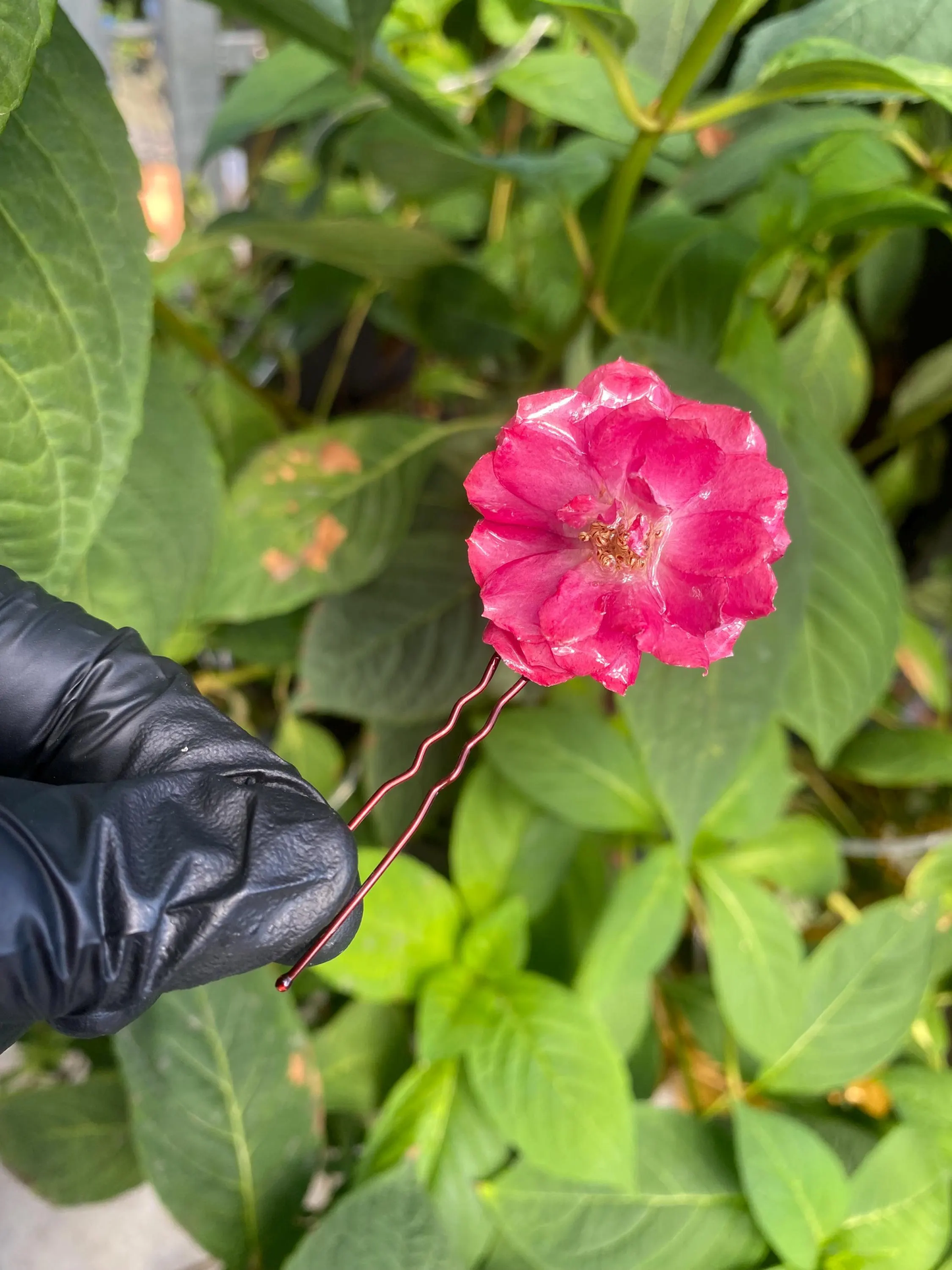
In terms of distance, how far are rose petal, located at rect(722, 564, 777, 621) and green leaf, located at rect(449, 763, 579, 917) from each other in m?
0.40

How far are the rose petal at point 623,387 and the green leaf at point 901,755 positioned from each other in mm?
610

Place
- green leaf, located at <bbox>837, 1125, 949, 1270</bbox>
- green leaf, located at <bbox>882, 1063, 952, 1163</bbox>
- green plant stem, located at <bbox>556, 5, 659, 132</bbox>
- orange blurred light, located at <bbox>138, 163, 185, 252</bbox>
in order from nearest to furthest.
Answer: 1. green plant stem, located at <bbox>556, 5, 659, 132</bbox>
2. green leaf, located at <bbox>837, 1125, 949, 1270</bbox>
3. green leaf, located at <bbox>882, 1063, 952, 1163</bbox>
4. orange blurred light, located at <bbox>138, 163, 185, 252</bbox>

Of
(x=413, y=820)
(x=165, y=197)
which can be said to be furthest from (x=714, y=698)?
(x=165, y=197)

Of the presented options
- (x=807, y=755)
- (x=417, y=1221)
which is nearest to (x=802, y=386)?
(x=807, y=755)

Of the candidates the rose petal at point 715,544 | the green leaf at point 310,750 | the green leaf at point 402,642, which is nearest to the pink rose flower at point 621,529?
the rose petal at point 715,544

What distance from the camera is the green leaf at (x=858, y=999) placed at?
0.68m

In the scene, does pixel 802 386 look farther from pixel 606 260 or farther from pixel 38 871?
pixel 38 871

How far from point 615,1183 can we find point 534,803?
0.85ft

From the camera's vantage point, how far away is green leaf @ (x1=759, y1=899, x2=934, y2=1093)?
0.68 metres

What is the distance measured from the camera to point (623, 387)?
31 centimetres


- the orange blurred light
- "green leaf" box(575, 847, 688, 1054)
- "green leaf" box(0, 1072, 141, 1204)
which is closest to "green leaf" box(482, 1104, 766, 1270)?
"green leaf" box(575, 847, 688, 1054)

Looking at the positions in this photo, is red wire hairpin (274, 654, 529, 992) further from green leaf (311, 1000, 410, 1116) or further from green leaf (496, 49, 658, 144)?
green leaf (311, 1000, 410, 1116)

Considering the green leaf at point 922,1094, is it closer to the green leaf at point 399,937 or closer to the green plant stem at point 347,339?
the green leaf at point 399,937

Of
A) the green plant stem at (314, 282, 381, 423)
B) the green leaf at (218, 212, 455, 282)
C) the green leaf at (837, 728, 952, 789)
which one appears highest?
the green leaf at (218, 212, 455, 282)
